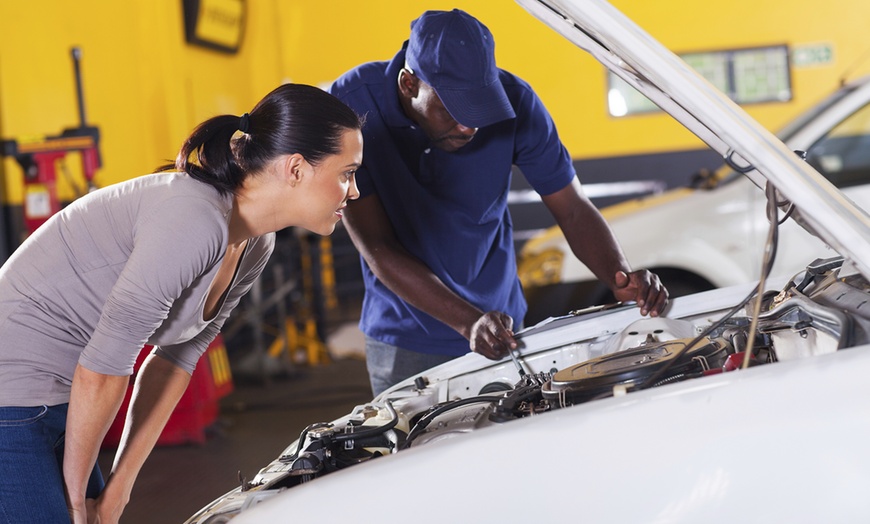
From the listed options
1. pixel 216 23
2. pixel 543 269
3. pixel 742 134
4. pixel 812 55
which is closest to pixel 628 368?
pixel 742 134

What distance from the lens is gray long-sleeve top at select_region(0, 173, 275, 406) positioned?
4.92 ft

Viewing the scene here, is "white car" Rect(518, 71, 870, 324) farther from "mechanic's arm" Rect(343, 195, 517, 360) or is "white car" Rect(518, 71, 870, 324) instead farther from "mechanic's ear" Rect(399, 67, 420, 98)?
"mechanic's ear" Rect(399, 67, 420, 98)

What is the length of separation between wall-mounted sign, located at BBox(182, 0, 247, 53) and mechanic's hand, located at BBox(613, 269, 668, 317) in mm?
6269

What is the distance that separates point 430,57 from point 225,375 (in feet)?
12.5

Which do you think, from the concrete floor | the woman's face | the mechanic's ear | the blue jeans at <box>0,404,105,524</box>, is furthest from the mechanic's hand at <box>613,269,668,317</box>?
the concrete floor

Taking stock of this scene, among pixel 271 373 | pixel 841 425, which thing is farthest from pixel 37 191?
pixel 841 425

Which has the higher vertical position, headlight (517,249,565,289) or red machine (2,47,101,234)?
red machine (2,47,101,234)

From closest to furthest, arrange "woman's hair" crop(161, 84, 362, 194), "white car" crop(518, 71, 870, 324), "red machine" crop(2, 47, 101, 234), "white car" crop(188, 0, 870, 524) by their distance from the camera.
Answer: "white car" crop(188, 0, 870, 524), "woman's hair" crop(161, 84, 362, 194), "white car" crop(518, 71, 870, 324), "red machine" crop(2, 47, 101, 234)

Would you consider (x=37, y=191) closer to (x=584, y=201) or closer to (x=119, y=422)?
(x=119, y=422)

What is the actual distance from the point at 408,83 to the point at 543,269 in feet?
7.99

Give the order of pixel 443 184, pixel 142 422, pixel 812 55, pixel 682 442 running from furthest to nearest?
1. pixel 812 55
2. pixel 443 184
3. pixel 142 422
4. pixel 682 442

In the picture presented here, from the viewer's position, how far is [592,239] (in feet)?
8.44

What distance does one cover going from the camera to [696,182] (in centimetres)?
492

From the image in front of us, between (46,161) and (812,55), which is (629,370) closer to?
(46,161)
